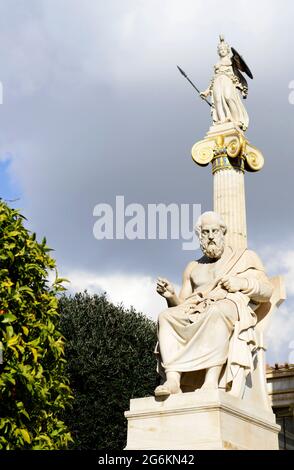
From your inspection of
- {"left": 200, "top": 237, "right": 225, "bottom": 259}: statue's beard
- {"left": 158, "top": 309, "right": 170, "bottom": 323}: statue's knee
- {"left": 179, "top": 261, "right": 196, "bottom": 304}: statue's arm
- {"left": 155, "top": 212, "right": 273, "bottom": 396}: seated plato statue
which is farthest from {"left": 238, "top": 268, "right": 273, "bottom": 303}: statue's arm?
{"left": 158, "top": 309, "right": 170, "bottom": 323}: statue's knee

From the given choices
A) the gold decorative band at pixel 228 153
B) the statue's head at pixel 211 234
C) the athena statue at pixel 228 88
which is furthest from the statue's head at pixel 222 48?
the statue's head at pixel 211 234

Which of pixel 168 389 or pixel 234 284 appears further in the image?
pixel 234 284

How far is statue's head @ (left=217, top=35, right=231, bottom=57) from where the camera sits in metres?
14.0

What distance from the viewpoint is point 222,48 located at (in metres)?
14.1

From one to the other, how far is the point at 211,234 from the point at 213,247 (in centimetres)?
15

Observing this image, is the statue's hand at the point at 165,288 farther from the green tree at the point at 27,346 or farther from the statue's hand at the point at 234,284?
the green tree at the point at 27,346

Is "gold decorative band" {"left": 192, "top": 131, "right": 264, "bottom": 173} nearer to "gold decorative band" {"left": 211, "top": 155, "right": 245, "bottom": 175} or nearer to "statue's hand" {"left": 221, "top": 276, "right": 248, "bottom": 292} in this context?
"gold decorative band" {"left": 211, "top": 155, "right": 245, "bottom": 175}

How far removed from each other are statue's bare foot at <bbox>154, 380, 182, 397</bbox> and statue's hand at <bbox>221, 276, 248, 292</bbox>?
3.94ft

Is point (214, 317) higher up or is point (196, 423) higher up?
point (214, 317)

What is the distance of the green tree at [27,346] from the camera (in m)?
7.70

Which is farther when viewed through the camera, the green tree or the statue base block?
the green tree

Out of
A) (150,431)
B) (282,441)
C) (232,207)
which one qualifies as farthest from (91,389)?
(150,431)

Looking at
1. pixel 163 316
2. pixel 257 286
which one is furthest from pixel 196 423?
pixel 257 286

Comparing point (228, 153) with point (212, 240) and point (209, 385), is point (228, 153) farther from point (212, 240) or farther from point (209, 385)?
point (209, 385)
